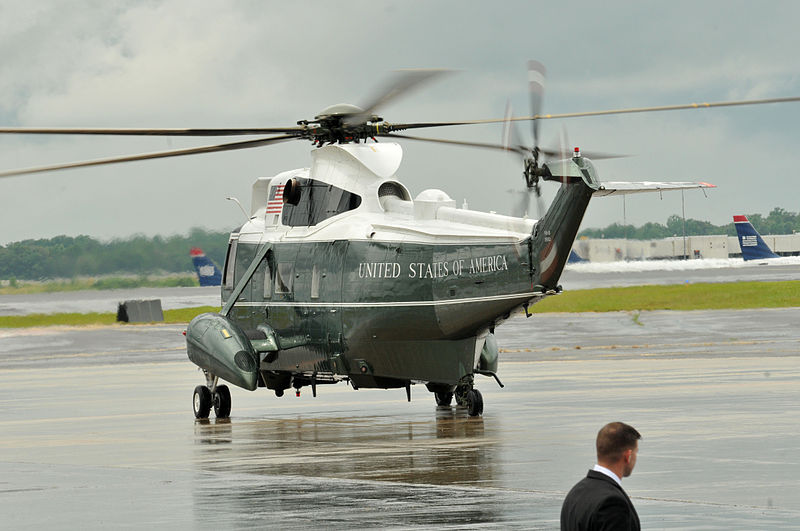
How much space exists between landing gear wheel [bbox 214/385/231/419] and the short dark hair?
1893cm

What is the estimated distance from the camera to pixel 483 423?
22.7m

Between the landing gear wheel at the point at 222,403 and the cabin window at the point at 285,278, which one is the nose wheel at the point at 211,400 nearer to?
the landing gear wheel at the point at 222,403

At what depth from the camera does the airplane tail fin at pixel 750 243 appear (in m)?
92.1

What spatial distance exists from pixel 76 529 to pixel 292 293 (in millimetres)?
12296

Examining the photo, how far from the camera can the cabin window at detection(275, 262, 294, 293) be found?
2480cm

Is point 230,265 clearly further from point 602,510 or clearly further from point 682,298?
point 682,298

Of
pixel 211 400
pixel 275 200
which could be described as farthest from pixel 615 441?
pixel 275 200

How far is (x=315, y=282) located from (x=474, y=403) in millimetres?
3611

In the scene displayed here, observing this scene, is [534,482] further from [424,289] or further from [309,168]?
[309,168]

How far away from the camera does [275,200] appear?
2583 cm

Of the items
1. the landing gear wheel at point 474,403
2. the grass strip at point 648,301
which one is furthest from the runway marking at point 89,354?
the landing gear wheel at point 474,403

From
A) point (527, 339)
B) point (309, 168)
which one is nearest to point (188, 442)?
point (309, 168)

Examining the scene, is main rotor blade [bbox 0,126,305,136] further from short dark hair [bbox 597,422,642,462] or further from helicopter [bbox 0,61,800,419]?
short dark hair [bbox 597,422,642,462]

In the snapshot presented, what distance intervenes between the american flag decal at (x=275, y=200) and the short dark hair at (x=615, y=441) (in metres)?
18.8
